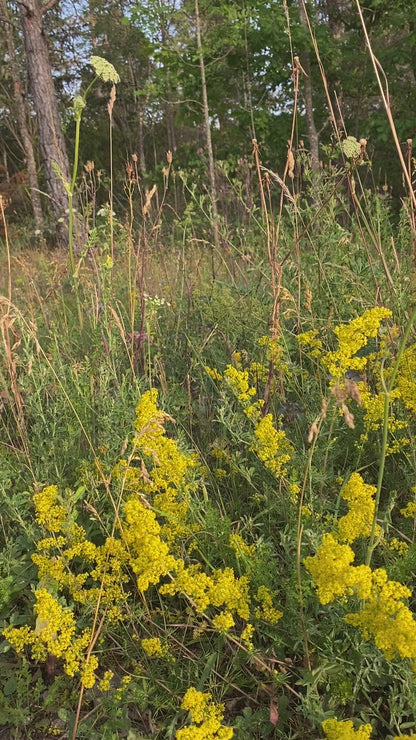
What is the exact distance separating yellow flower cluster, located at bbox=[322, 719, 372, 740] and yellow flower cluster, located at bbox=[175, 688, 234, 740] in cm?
21

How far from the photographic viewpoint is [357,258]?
8.32ft

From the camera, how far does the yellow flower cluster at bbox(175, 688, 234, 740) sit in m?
1.08

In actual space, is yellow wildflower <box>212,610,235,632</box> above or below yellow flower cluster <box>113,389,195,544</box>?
below

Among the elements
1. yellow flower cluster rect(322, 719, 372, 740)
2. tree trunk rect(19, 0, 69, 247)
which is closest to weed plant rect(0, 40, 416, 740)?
yellow flower cluster rect(322, 719, 372, 740)

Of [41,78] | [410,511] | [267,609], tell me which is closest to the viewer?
[267,609]

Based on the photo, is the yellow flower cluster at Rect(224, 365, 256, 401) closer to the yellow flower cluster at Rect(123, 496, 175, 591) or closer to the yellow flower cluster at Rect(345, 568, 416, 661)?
the yellow flower cluster at Rect(123, 496, 175, 591)

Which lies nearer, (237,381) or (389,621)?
(389,621)

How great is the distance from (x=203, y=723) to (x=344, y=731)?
0.31m

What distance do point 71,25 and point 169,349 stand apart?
43.7 feet

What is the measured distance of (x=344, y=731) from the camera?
108 centimetres

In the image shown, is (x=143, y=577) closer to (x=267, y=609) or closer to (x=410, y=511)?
(x=267, y=609)

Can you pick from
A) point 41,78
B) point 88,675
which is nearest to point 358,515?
point 88,675

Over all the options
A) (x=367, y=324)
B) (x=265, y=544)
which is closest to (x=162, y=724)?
(x=265, y=544)

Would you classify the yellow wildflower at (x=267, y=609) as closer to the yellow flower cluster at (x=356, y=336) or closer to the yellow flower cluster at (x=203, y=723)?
the yellow flower cluster at (x=203, y=723)
